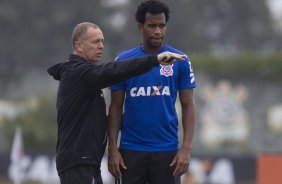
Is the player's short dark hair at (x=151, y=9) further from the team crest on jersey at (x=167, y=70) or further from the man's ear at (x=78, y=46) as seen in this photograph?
the man's ear at (x=78, y=46)

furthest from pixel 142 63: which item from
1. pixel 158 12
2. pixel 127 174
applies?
pixel 127 174

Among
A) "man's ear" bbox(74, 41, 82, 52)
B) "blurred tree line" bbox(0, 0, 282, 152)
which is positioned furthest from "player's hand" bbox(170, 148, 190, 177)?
"blurred tree line" bbox(0, 0, 282, 152)

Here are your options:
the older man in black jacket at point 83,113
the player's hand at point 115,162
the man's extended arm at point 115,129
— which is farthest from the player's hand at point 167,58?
the player's hand at point 115,162

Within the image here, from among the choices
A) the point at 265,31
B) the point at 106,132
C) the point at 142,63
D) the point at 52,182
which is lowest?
the point at 52,182

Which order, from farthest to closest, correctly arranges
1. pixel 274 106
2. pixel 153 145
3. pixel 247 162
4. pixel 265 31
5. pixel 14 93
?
pixel 265 31 < pixel 14 93 < pixel 274 106 < pixel 247 162 < pixel 153 145

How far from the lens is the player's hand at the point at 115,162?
808 cm

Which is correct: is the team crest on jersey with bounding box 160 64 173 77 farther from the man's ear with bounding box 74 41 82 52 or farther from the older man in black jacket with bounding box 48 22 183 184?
the man's ear with bounding box 74 41 82 52

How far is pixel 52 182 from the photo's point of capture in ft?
71.9

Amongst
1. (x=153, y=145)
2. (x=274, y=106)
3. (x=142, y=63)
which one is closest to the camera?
(x=142, y=63)

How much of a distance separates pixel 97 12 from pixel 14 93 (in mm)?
6754

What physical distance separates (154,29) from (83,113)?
892 mm

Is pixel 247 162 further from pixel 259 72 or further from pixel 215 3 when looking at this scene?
pixel 215 3

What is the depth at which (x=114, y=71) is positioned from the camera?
7688 mm

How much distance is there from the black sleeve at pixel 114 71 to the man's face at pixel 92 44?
13 cm
